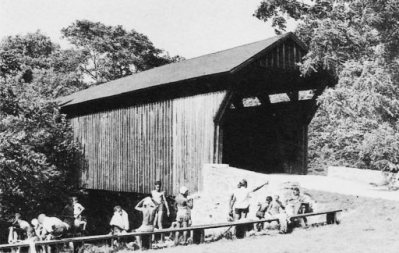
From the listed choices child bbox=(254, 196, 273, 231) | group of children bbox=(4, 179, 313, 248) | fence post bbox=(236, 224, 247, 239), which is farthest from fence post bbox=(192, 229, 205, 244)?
child bbox=(254, 196, 273, 231)

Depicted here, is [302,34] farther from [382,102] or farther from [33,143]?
[33,143]

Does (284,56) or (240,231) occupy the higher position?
(284,56)

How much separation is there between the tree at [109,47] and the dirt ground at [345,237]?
1328 inches

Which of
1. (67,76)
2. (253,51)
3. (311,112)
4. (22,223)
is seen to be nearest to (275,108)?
(311,112)

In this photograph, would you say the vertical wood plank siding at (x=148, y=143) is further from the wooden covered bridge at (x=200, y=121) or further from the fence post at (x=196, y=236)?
the fence post at (x=196, y=236)

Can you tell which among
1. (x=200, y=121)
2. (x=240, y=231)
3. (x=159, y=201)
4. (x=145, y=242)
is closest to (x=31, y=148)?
(x=200, y=121)

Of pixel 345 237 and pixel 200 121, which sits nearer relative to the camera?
pixel 345 237

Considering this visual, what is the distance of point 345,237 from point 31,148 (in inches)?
655

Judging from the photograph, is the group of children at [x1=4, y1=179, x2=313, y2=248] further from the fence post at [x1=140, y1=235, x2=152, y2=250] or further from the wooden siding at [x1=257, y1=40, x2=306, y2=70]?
the wooden siding at [x1=257, y1=40, x2=306, y2=70]

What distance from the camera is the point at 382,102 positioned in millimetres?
14500

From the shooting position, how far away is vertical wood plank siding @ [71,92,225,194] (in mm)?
15922

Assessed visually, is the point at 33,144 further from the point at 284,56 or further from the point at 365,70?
the point at 365,70

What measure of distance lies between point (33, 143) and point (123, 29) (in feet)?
75.9

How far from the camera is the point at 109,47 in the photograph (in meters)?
43.1
